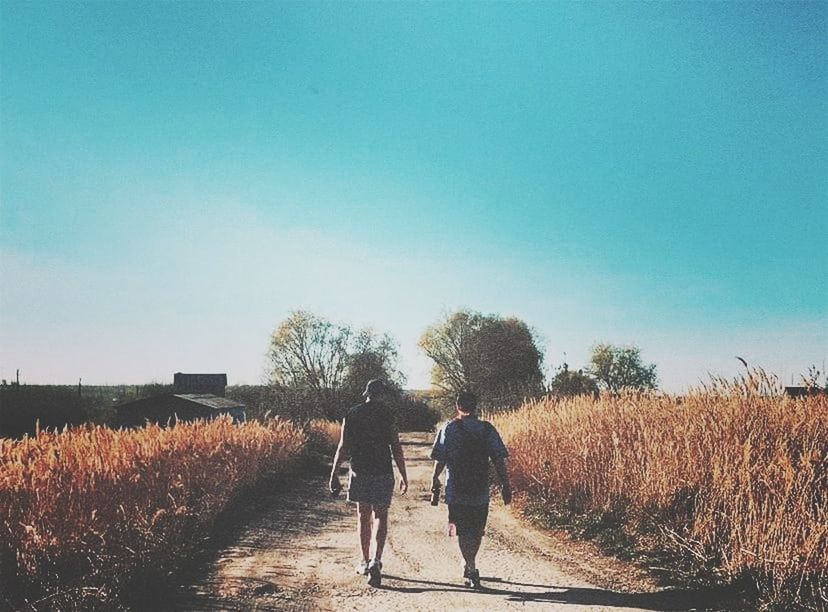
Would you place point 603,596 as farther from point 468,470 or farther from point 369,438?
point 369,438

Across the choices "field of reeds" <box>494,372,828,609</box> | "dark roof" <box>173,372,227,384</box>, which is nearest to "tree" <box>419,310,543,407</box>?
"dark roof" <box>173,372,227,384</box>

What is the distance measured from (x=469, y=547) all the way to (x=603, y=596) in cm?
151

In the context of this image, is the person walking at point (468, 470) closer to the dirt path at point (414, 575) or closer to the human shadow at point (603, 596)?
the human shadow at point (603, 596)

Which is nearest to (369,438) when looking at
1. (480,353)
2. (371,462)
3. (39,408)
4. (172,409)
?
(371,462)

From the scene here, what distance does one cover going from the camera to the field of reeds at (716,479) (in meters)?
5.80

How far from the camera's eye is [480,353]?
51.6m

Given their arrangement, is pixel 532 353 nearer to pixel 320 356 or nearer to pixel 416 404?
pixel 416 404

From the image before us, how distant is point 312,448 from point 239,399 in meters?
23.2

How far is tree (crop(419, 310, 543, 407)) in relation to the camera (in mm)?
50094

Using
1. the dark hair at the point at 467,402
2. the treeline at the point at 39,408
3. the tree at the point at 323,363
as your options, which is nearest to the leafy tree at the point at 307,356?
the tree at the point at 323,363

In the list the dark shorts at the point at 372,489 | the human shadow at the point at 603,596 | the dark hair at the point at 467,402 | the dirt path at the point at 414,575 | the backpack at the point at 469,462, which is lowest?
the dirt path at the point at 414,575

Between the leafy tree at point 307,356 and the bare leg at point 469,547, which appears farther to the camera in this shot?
the leafy tree at point 307,356

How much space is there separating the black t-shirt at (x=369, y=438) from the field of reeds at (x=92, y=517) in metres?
2.34

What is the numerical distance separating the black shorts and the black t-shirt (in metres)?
0.99
